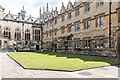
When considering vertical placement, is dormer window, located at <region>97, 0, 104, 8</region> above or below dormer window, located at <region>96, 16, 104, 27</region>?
above

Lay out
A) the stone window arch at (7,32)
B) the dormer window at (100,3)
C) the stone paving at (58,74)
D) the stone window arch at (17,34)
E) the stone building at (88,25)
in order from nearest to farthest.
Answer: the stone paving at (58,74) → the stone building at (88,25) → the dormer window at (100,3) → the stone window arch at (7,32) → the stone window arch at (17,34)

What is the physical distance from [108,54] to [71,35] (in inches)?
434

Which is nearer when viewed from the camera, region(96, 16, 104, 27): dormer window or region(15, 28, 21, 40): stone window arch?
region(96, 16, 104, 27): dormer window

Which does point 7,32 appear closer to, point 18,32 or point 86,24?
point 18,32

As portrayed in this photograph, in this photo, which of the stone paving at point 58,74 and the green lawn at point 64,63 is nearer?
the stone paving at point 58,74

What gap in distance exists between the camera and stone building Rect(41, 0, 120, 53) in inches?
653

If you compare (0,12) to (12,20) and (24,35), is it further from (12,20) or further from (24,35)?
(24,35)

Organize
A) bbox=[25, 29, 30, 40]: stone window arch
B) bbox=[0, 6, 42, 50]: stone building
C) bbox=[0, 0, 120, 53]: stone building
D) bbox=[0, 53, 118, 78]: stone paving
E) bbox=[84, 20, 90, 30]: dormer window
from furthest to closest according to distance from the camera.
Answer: bbox=[25, 29, 30, 40]: stone window arch → bbox=[0, 6, 42, 50]: stone building → bbox=[84, 20, 90, 30]: dormer window → bbox=[0, 0, 120, 53]: stone building → bbox=[0, 53, 118, 78]: stone paving

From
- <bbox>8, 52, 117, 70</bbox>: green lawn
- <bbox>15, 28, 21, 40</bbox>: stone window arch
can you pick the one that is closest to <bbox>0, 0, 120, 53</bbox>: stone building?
<bbox>15, 28, 21, 40</bbox>: stone window arch

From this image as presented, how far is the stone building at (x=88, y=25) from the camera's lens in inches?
653

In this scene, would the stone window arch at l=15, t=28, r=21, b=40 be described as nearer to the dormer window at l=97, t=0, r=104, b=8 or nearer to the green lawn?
the green lawn

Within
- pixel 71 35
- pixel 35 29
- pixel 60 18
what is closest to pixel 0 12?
pixel 35 29

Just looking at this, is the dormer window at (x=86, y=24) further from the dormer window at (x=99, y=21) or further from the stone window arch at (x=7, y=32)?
the stone window arch at (x=7, y=32)

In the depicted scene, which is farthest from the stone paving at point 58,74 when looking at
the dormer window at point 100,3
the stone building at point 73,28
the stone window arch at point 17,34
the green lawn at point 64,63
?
the stone window arch at point 17,34
